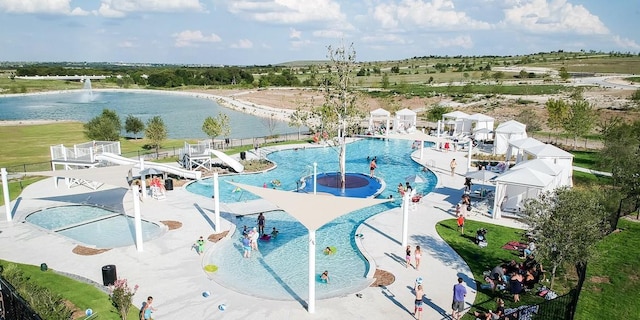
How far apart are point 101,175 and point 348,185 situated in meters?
15.8

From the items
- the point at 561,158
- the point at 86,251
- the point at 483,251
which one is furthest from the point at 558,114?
the point at 86,251

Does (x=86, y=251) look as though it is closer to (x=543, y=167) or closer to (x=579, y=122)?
(x=543, y=167)

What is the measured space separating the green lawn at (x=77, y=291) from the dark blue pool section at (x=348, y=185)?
1595 centimetres

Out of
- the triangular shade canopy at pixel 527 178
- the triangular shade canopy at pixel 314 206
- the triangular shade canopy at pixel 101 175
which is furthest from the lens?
the triangular shade canopy at pixel 527 178

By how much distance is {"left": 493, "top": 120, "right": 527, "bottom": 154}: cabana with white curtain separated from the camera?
124 ft

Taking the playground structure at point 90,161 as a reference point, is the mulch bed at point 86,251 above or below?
below

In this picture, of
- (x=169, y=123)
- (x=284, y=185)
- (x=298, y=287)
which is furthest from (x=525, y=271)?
(x=169, y=123)

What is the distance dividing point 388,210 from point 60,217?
17889 mm

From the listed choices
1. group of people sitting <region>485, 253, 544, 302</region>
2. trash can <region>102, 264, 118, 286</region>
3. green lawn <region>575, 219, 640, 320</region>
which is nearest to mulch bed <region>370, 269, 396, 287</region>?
group of people sitting <region>485, 253, 544, 302</region>

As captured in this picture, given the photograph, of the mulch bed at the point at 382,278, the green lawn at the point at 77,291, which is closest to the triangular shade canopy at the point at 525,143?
the mulch bed at the point at 382,278

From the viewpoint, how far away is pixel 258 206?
25297 millimetres

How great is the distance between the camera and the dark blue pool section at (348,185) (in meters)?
28.8

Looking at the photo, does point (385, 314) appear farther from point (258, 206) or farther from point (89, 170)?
point (89, 170)

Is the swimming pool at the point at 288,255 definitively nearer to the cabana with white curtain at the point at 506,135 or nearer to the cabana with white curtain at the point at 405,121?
the cabana with white curtain at the point at 506,135
